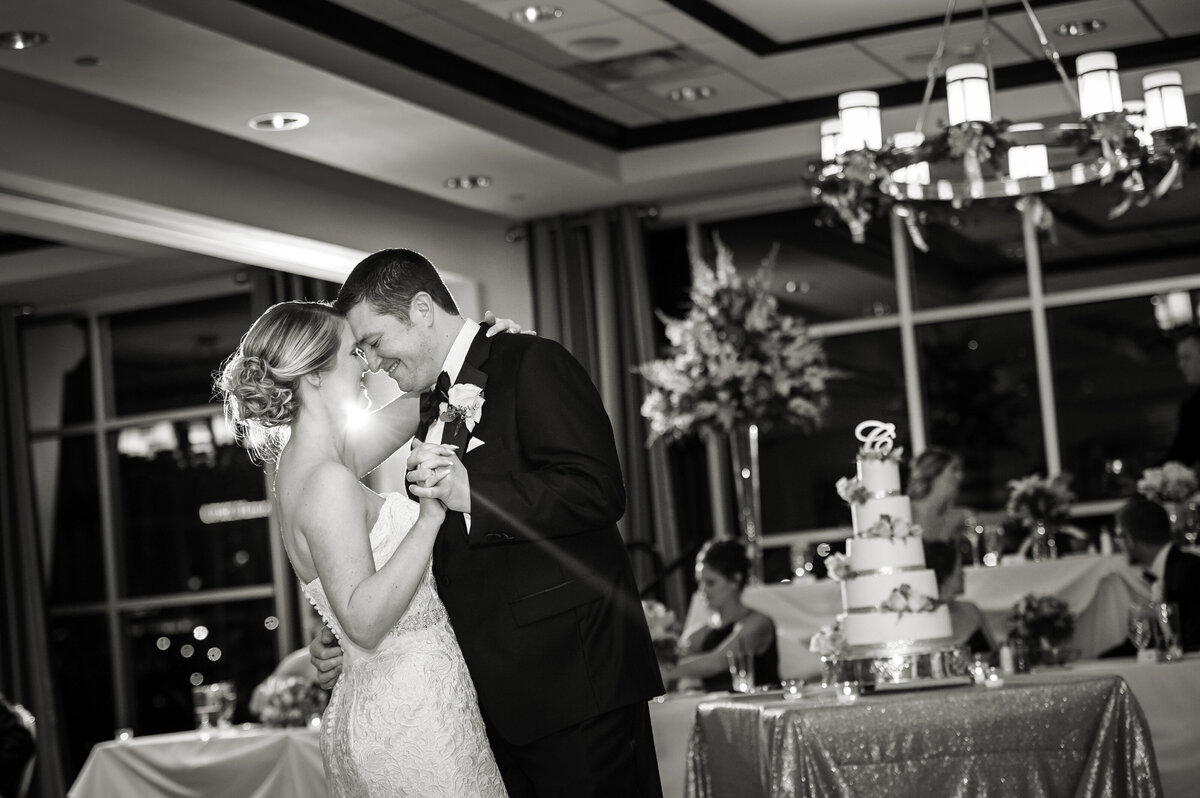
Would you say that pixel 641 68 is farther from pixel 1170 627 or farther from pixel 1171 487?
pixel 1170 627

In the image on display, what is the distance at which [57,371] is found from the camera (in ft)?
39.9

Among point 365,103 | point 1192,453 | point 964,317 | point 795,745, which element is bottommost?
point 795,745

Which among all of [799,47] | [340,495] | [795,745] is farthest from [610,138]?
[340,495]

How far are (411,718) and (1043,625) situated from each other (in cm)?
311

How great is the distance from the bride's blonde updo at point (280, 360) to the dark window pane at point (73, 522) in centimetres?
926

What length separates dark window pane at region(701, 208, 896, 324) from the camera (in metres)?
10.5

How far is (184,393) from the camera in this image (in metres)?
12.0

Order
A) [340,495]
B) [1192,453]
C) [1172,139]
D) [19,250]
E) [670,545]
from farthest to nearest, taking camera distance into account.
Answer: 1. [19,250]
2. [670,545]
3. [1192,453]
4. [1172,139]
5. [340,495]

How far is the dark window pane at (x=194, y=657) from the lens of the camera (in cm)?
1184

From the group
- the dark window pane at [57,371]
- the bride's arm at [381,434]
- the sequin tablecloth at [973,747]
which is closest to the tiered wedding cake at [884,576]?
the sequin tablecloth at [973,747]

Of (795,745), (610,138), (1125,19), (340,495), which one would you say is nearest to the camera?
(340,495)

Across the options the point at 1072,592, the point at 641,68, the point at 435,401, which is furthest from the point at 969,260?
the point at 435,401

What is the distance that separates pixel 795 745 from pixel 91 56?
4092 mm

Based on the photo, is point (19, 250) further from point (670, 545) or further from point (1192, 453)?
point (1192, 453)
